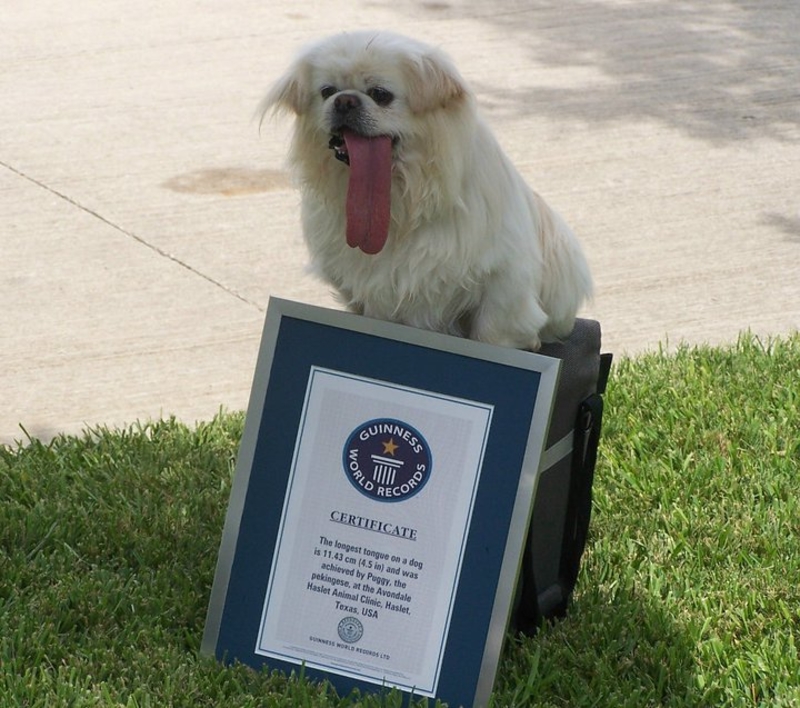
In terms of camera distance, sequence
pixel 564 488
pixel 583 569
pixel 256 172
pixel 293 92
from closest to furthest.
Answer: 1. pixel 293 92
2. pixel 564 488
3. pixel 583 569
4. pixel 256 172

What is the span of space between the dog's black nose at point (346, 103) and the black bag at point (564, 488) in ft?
3.03

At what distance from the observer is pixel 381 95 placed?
127 inches

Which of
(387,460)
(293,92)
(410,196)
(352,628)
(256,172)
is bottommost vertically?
(256,172)

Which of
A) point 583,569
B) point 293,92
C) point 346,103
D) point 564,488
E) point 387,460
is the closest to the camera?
point 346,103

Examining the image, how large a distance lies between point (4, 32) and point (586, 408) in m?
7.39

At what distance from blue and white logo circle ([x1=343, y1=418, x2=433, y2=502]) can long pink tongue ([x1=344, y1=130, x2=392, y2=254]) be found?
1.69 feet

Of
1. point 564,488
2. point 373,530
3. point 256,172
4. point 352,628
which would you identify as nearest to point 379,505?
point 373,530

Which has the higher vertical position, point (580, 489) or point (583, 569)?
point (580, 489)

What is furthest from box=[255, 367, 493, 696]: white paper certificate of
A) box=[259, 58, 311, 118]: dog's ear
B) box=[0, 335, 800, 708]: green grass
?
box=[259, 58, 311, 118]: dog's ear

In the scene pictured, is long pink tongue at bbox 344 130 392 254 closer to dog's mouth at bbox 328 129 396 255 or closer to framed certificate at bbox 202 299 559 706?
dog's mouth at bbox 328 129 396 255

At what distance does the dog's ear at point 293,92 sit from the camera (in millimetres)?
3312

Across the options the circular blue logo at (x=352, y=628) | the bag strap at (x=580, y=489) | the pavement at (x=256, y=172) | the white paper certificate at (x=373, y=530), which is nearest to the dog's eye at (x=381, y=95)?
the white paper certificate at (x=373, y=530)

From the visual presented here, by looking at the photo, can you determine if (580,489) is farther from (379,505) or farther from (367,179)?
(367,179)

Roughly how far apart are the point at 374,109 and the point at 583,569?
1.65 metres
